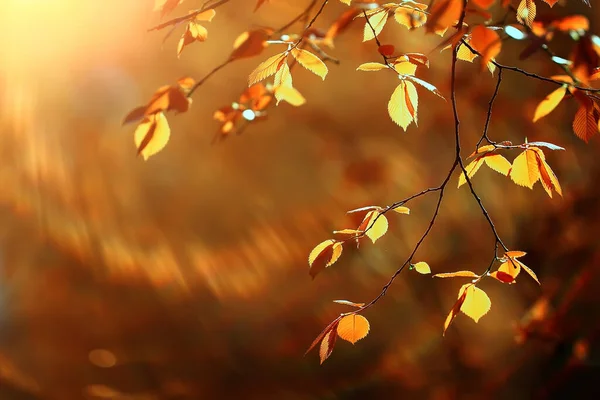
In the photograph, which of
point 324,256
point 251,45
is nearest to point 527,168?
point 324,256

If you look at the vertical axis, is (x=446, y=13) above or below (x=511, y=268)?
above

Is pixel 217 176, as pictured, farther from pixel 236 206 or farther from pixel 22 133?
pixel 22 133

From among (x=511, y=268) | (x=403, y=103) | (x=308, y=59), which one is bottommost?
(x=511, y=268)

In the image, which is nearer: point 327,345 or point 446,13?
point 446,13

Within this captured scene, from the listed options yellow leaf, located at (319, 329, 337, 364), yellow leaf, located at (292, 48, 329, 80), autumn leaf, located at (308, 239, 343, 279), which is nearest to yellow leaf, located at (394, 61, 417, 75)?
yellow leaf, located at (292, 48, 329, 80)

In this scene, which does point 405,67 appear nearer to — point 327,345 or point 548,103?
point 548,103

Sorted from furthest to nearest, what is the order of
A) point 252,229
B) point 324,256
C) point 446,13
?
1. point 252,229
2. point 324,256
3. point 446,13

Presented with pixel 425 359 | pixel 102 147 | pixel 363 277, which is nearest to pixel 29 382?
pixel 102 147
